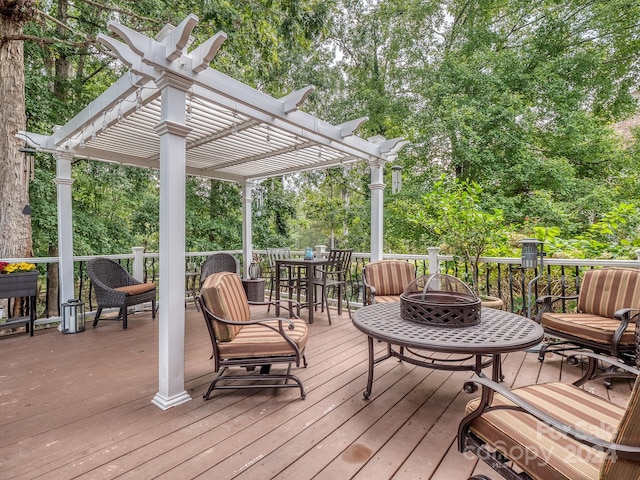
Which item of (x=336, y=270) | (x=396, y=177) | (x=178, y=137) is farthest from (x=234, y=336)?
(x=396, y=177)

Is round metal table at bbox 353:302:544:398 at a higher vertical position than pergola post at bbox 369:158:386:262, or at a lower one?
lower

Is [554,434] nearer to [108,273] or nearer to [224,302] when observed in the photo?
[224,302]

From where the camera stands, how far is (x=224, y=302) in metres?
2.53

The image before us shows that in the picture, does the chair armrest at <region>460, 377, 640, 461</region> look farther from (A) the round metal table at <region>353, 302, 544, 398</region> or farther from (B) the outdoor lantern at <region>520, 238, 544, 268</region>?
(B) the outdoor lantern at <region>520, 238, 544, 268</region>

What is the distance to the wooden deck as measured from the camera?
5.64ft

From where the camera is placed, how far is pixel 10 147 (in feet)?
15.3

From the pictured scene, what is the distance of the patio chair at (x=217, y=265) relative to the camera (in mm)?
5598

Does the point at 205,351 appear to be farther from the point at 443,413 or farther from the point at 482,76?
the point at 482,76

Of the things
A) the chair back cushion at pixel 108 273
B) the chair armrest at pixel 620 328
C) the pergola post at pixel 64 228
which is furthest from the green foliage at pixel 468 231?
the pergola post at pixel 64 228

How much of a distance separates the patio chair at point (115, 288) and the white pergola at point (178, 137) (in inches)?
13.7

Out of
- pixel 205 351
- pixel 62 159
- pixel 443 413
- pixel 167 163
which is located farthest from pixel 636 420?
pixel 62 159

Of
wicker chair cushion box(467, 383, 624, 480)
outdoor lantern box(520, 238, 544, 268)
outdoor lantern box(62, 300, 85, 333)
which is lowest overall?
outdoor lantern box(62, 300, 85, 333)

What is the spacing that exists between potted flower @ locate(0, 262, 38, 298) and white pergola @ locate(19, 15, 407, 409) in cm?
46

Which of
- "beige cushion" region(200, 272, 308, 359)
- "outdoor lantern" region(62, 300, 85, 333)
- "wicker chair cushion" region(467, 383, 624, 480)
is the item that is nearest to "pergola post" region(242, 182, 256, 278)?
"outdoor lantern" region(62, 300, 85, 333)
